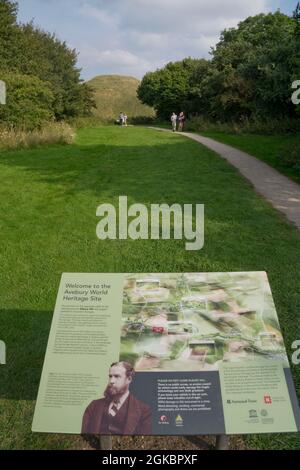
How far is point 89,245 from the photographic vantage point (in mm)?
6945

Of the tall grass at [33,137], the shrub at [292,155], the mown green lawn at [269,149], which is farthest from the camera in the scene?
the tall grass at [33,137]

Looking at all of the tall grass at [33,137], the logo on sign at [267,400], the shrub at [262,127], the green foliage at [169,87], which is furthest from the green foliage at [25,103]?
the green foliage at [169,87]

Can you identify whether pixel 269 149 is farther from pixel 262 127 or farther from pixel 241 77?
pixel 241 77

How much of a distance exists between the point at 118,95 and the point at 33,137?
76568mm

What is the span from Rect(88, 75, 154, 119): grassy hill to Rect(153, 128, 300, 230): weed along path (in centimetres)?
6173

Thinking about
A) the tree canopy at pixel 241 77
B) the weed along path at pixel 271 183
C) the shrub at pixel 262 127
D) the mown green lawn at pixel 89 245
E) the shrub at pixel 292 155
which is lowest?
the mown green lawn at pixel 89 245

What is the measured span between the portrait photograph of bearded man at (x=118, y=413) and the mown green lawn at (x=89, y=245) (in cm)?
102

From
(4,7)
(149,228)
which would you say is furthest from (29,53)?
(149,228)

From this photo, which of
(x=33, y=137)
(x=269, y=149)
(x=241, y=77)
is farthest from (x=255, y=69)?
(x=33, y=137)

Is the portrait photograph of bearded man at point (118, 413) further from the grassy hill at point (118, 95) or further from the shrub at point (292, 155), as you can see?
the grassy hill at point (118, 95)

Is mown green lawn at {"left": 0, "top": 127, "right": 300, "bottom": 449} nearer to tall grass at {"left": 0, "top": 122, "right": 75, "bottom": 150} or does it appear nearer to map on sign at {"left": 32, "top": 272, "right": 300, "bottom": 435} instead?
map on sign at {"left": 32, "top": 272, "right": 300, "bottom": 435}

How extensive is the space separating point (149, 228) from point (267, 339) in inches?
193

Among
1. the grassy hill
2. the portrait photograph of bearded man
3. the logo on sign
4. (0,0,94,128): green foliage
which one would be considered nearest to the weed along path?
the logo on sign

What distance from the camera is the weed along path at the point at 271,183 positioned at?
343 inches
